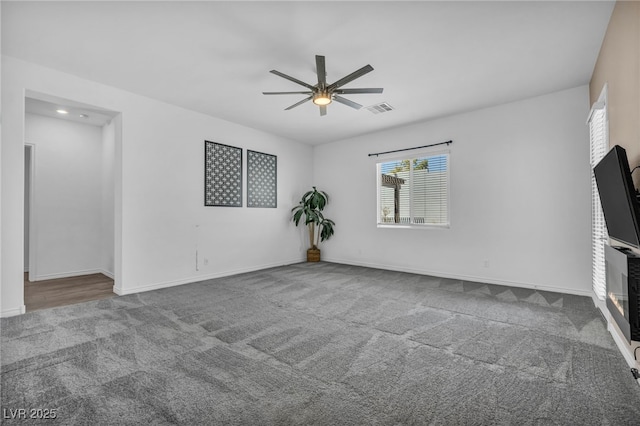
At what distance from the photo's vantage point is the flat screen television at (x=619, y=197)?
168 centimetres

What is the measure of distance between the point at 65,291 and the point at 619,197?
20.8ft

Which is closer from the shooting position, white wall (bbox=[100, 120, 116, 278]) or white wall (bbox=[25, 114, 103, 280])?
white wall (bbox=[25, 114, 103, 280])

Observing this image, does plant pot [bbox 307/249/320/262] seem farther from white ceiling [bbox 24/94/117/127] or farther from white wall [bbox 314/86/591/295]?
white ceiling [bbox 24/94/117/127]

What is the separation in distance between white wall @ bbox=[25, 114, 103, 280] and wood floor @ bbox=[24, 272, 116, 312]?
37 cm

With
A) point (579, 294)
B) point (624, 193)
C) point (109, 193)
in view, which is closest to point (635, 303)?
point (624, 193)

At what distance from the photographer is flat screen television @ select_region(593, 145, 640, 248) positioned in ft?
5.52

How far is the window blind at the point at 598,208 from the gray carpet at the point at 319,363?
362 mm

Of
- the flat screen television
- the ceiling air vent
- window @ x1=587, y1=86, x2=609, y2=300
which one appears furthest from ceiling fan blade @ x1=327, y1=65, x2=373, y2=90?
window @ x1=587, y1=86, x2=609, y2=300

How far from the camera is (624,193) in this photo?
1.74 meters

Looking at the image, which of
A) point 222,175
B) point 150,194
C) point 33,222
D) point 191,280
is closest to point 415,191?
point 222,175

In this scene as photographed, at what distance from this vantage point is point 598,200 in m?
3.34

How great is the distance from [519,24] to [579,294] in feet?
11.9

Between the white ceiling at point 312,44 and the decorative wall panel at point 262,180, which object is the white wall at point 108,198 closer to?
the white ceiling at point 312,44

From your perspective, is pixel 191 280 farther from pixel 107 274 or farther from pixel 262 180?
pixel 262 180
